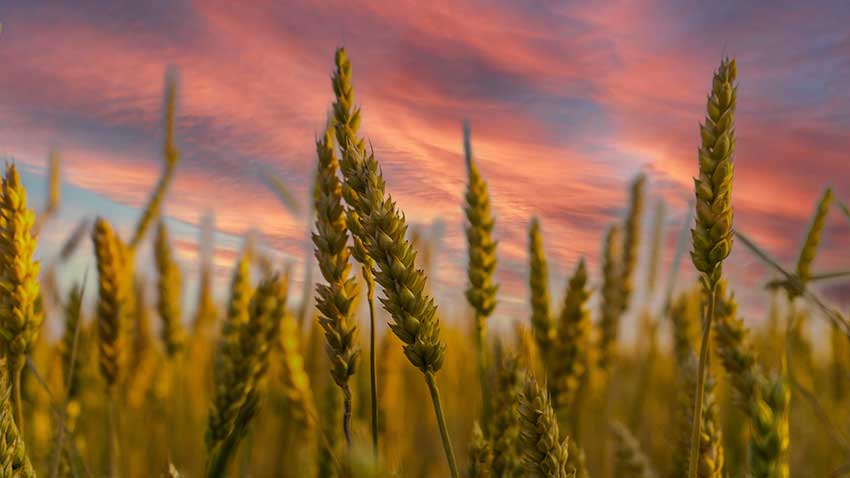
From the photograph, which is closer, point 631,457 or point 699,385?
point 699,385

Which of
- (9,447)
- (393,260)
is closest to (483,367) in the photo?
(393,260)

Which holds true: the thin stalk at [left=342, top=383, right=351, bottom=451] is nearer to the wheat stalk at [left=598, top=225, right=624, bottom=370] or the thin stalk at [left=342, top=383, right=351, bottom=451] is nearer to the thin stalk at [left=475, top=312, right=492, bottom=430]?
the thin stalk at [left=475, top=312, right=492, bottom=430]

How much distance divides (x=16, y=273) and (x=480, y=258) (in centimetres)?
75

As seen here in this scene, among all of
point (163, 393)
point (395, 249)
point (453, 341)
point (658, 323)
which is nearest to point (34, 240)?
point (395, 249)

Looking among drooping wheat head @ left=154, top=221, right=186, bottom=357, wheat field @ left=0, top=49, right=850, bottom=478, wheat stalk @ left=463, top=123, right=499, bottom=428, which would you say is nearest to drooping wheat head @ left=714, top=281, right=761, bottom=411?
wheat field @ left=0, top=49, right=850, bottom=478

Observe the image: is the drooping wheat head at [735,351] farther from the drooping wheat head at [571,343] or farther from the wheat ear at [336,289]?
the wheat ear at [336,289]

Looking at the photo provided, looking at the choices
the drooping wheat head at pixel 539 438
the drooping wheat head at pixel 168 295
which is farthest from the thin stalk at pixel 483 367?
the drooping wheat head at pixel 168 295

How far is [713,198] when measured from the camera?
3.06 feet

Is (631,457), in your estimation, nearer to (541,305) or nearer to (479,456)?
(541,305)

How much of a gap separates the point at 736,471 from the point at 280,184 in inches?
85.1

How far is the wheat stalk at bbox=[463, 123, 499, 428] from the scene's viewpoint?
1332mm

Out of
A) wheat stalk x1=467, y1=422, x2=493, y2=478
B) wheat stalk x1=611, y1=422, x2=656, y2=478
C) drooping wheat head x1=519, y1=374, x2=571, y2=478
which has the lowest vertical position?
wheat stalk x1=611, y1=422, x2=656, y2=478

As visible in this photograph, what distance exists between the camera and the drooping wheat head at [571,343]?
1536 millimetres

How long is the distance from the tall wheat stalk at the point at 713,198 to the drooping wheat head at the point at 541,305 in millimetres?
646
